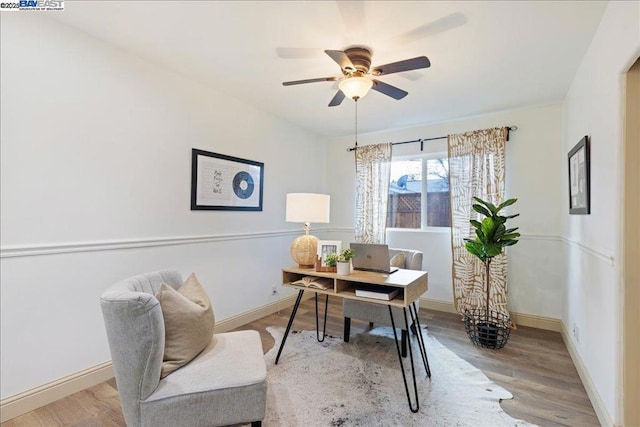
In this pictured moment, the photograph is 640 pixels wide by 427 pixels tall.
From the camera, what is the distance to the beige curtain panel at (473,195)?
11.2 feet

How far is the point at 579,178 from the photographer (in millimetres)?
2369

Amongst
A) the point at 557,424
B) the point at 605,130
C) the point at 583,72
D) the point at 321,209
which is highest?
the point at 583,72

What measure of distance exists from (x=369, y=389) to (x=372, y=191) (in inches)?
108

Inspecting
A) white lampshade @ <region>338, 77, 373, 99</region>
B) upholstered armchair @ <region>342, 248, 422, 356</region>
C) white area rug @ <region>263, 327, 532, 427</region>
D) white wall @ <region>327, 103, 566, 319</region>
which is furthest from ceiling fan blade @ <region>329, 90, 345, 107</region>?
white area rug @ <region>263, 327, 532, 427</region>

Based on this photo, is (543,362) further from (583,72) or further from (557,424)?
(583,72)

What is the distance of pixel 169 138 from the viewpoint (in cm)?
267

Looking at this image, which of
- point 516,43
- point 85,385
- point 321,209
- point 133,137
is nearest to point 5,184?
point 133,137

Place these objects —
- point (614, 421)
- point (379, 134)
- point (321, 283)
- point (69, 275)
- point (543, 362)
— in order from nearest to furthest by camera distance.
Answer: point (614, 421) → point (69, 275) → point (321, 283) → point (543, 362) → point (379, 134)

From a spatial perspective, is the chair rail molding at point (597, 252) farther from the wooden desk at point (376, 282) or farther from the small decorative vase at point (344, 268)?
the small decorative vase at point (344, 268)

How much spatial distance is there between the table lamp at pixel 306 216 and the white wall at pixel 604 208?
184 centimetres

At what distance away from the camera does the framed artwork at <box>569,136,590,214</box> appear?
217 cm

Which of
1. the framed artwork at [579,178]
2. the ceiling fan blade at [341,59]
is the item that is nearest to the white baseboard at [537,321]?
the framed artwork at [579,178]

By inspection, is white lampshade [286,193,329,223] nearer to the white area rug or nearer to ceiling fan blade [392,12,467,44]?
the white area rug

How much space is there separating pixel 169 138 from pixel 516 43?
112 inches
